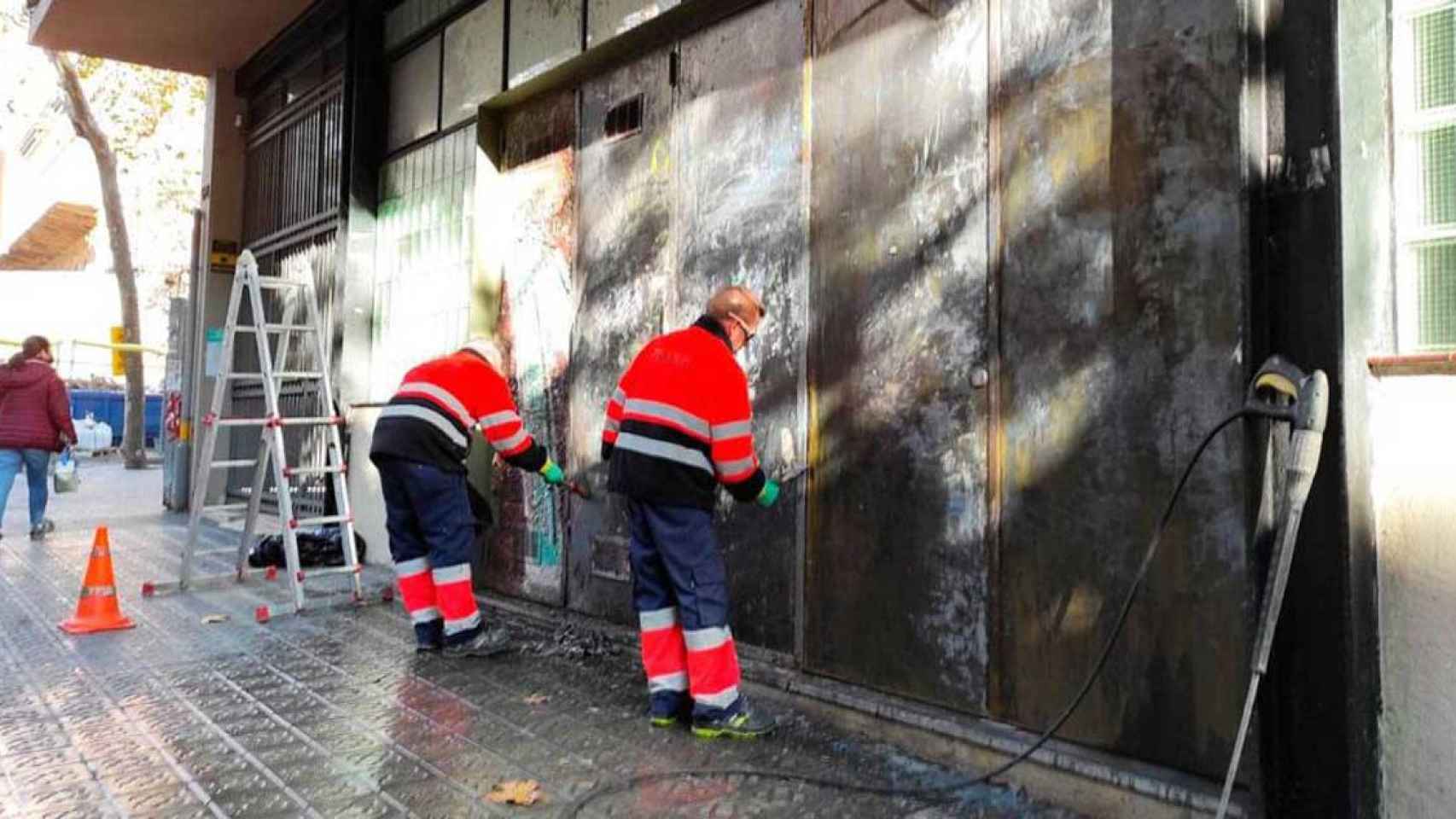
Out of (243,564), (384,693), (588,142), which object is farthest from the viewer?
(243,564)

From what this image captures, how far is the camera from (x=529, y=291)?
6520 millimetres

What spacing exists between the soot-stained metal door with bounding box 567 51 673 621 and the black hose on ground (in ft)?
6.66

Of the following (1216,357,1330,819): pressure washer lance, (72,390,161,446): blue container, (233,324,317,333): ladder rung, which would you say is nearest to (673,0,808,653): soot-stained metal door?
(1216,357,1330,819): pressure washer lance

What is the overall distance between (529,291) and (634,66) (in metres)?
1.62

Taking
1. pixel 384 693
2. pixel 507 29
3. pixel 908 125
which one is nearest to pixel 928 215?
pixel 908 125

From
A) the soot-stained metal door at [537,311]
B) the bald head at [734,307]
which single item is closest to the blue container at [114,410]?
the soot-stained metal door at [537,311]

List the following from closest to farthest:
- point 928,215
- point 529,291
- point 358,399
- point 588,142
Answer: point 928,215 < point 588,142 < point 529,291 < point 358,399

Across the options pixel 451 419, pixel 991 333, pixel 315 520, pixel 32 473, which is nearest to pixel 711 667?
pixel 991 333

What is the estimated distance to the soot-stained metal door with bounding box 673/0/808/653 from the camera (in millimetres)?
4574

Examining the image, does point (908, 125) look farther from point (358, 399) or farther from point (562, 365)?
point (358, 399)

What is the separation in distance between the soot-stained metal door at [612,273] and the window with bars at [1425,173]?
3461 mm

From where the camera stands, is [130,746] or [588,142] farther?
[588,142]

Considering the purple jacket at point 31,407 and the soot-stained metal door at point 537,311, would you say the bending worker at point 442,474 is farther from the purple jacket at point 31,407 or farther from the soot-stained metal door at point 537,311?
the purple jacket at point 31,407

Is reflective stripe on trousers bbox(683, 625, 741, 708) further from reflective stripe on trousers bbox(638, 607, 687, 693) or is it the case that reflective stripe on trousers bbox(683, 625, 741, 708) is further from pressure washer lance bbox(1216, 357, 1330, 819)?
pressure washer lance bbox(1216, 357, 1330, 819)
